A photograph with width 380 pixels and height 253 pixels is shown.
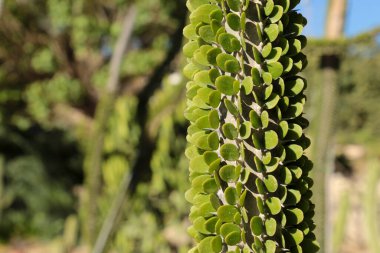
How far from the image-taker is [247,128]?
0.80 m

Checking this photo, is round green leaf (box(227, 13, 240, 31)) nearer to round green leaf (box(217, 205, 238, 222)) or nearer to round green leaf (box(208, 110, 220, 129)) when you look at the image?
round green leaf (box(208, 110, 220, 129))

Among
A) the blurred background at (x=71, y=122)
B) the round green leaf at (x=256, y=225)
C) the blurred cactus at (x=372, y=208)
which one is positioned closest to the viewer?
the round green leaf at (x=256, y=225)

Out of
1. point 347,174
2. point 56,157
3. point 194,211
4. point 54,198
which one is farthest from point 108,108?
point 347,174

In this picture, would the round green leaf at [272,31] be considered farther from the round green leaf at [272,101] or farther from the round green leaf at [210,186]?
the round green leaf at [210,186]

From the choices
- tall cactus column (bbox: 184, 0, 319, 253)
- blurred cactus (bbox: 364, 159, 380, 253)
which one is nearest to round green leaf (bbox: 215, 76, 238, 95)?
tall cactus column (bbox: 184, 0, 319, 253)

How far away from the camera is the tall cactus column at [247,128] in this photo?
80cm

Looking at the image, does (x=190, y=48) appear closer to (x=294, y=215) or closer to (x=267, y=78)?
(x=267, y=78)

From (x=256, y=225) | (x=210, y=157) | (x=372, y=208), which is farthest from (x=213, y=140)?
(x=372, y=208)

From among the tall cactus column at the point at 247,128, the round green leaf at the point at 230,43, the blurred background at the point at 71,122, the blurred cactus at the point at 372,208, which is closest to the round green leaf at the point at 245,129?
the tall cactus column at the point at 247,128

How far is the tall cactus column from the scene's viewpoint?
0.80m

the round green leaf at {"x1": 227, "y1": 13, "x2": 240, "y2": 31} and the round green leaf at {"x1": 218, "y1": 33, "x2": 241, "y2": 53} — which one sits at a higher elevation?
the round green leaf at {"x1": 227, "y1": 13, "x2": 240, "y2": 31}

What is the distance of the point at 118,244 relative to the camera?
627 centimetres

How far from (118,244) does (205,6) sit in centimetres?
568

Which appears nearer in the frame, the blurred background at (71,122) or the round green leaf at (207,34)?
the round green leaf at (207,34)
